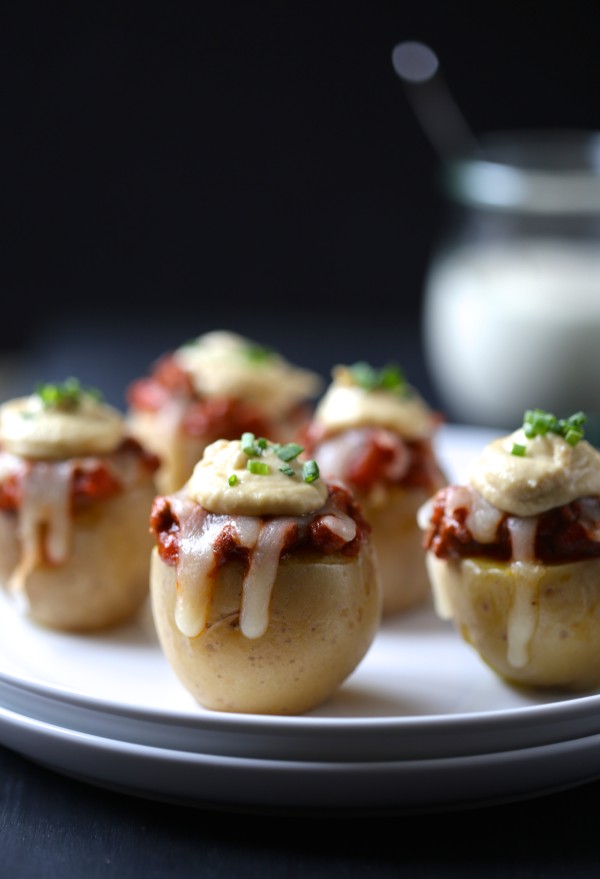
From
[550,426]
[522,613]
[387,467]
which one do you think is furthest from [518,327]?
[522,613]

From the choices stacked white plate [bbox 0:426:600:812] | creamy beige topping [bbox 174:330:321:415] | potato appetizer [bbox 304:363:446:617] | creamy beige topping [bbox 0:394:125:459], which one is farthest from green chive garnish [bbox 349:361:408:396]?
stacked white plate [bbox 0:426:600:812]

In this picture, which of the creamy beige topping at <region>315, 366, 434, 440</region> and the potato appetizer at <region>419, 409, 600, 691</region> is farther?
the creamy beige topping at <region>315, 366, 434, 440</region>

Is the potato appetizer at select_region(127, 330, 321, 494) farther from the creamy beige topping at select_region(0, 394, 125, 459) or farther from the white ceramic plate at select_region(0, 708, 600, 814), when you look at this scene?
the white ceramic plate at select_region(0, 708, 600, 814)

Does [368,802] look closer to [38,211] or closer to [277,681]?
[277,681]

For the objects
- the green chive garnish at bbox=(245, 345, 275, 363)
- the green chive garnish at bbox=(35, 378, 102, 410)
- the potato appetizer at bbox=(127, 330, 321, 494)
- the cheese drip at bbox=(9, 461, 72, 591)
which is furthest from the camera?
the green chive garnish at bbox=(245, 345, 275, 363)

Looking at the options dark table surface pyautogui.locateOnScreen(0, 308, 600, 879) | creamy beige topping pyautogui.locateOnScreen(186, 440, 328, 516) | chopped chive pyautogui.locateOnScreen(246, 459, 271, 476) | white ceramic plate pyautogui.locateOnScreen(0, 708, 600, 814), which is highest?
chopped chive pyautogui.locateOnScreen(246, 459, 271, 476)

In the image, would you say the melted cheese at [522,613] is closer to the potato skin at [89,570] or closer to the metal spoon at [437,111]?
the potato skin at [89,570]
